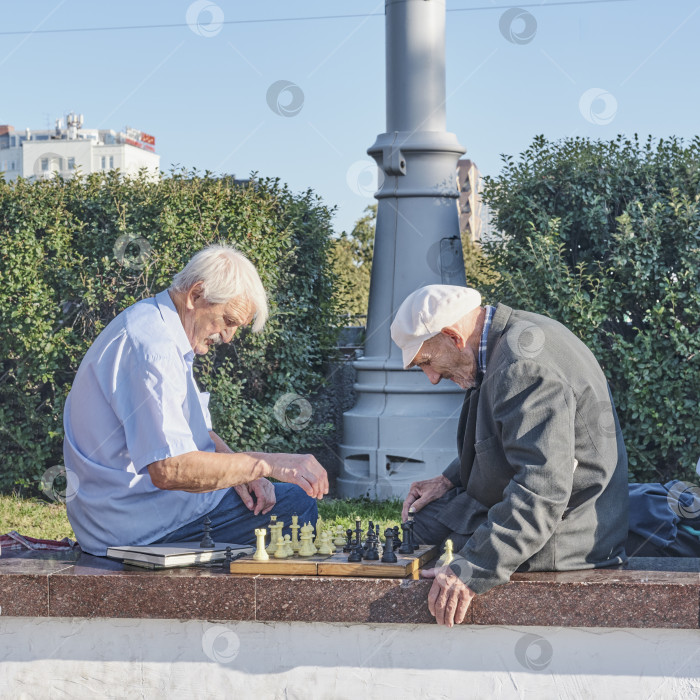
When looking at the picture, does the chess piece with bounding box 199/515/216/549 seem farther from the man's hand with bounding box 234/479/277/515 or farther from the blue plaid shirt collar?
the blue plaid shirt collar

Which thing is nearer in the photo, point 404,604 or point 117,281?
point 404,604

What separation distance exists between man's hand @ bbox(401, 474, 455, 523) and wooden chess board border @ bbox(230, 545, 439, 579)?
612 millimetres

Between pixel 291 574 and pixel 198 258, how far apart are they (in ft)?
4.07

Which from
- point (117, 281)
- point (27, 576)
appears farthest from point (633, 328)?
point (27, 576)

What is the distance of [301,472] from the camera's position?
3342 mm

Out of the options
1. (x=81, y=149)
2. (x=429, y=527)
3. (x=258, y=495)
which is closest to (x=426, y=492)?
(x=429, y=527)

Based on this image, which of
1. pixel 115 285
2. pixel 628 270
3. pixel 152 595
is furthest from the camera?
pixel 115 285

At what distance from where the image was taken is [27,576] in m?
3.22

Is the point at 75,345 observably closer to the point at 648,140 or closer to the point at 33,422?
the point at 33,422

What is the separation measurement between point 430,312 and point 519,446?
551 millimetres

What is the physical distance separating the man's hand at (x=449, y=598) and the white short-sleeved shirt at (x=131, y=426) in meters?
0.96

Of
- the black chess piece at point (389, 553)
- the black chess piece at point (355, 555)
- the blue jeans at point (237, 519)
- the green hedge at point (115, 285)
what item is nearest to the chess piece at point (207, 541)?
the blue jeans at point (237, 519)

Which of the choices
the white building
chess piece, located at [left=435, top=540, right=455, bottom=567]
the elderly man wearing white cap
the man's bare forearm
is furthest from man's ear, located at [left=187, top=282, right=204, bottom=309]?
the white building

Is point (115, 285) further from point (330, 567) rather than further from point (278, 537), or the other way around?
point (330, 567)
